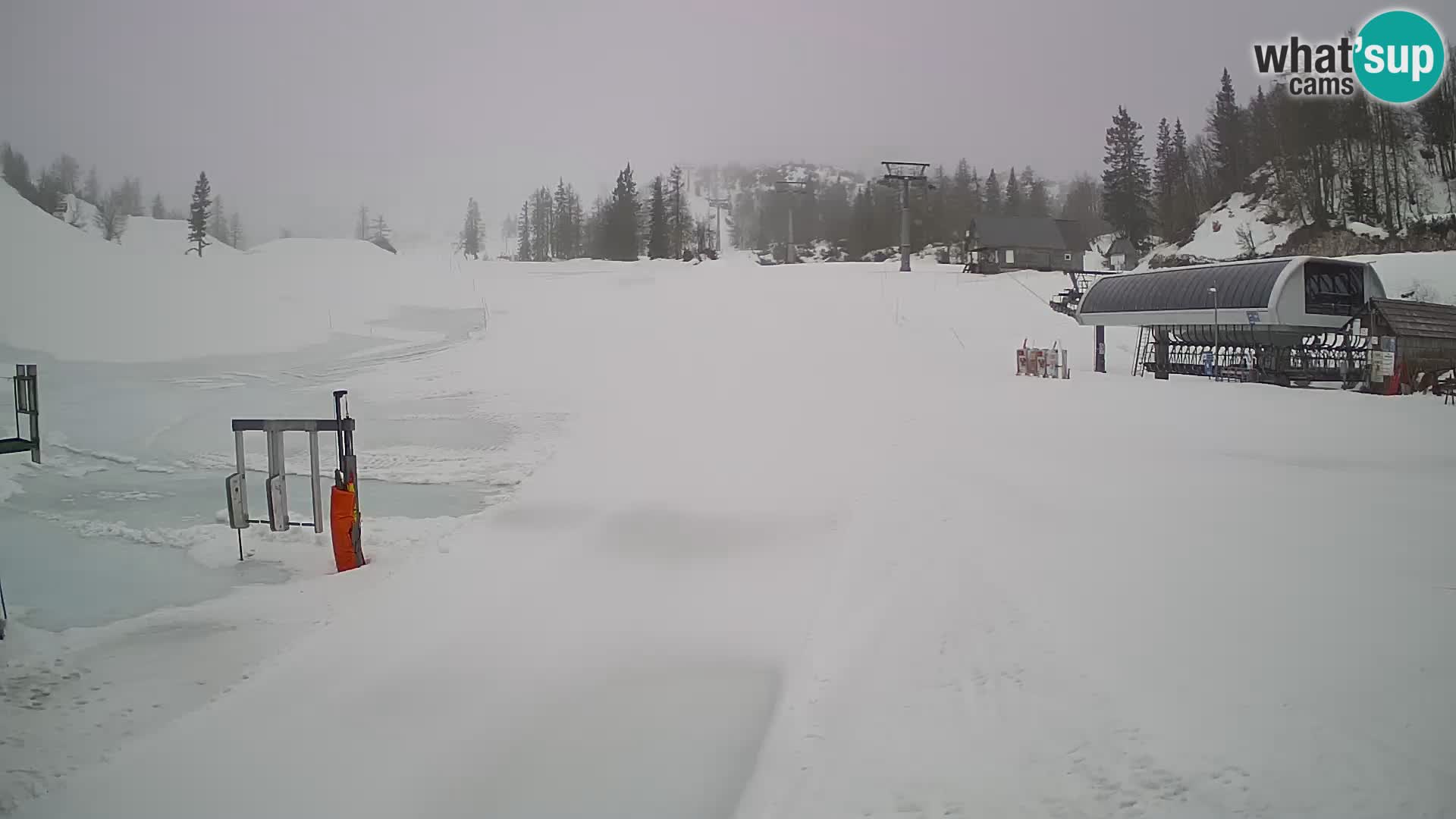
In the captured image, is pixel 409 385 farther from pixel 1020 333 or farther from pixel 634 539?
pixel 1020 333

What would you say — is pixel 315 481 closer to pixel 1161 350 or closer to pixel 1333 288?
pixel 1161 350

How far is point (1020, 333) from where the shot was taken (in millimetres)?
26141

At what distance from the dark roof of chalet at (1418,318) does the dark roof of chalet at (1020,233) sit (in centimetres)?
3669

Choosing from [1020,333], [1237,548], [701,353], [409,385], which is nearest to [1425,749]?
[1237,548]

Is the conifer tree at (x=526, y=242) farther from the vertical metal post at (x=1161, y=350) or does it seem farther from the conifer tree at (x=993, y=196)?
the conifer tree at (x=993, y=196)

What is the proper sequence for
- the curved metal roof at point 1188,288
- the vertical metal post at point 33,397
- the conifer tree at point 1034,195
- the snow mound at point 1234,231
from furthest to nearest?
the conifer tree at point 1034,195 < the snow mound at point 1234,231 < the curved metal roof at point 1188,288 < the vertical metal post at point 33,397

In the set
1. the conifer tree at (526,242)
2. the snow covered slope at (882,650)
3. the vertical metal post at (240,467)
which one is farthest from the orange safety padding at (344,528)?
the conifer tree at (526,242)

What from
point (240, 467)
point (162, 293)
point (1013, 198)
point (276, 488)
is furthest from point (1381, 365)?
point (1013, 198)

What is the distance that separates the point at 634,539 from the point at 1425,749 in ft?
18.8

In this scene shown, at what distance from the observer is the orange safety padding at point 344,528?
273 inches

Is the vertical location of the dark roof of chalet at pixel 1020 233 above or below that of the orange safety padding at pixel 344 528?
above

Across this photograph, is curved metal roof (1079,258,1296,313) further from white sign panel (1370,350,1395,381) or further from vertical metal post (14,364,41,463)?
vertical metal post (14,364,41,463)

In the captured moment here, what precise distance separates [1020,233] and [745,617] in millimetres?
49782

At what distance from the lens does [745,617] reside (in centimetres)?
547
